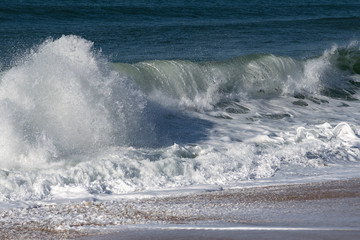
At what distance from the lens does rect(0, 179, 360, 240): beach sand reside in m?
4.56

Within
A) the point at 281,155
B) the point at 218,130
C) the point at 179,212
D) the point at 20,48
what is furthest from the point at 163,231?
the point at 20,48

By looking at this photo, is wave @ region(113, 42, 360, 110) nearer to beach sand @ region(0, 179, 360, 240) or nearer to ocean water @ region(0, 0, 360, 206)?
ocean water @ region(0, 0, 360, 206)

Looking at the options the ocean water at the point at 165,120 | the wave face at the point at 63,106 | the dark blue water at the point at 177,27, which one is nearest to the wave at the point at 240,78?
the ocean water at the point at 165,120

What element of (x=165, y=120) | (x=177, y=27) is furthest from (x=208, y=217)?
(x=177, y=27)

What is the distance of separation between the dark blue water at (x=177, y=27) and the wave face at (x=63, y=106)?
15.4ft

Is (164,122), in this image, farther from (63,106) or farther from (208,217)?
(208,217)

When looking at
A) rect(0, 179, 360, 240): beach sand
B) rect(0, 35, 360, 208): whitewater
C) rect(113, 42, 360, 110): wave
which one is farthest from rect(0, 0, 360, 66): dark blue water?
rect(0, 179, 360, 240): beach sand

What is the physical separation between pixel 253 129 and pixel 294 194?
3339 mm

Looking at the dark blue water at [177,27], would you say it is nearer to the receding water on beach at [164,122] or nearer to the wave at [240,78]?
the receding water on beach at [164,122]

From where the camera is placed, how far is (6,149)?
6754mm

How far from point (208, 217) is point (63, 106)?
128 inches

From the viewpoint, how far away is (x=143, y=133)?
8109mm

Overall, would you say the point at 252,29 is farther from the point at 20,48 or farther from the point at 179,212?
the point at 179,212

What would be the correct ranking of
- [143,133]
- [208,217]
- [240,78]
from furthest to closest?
[240,78], [143,133], [208,217]
